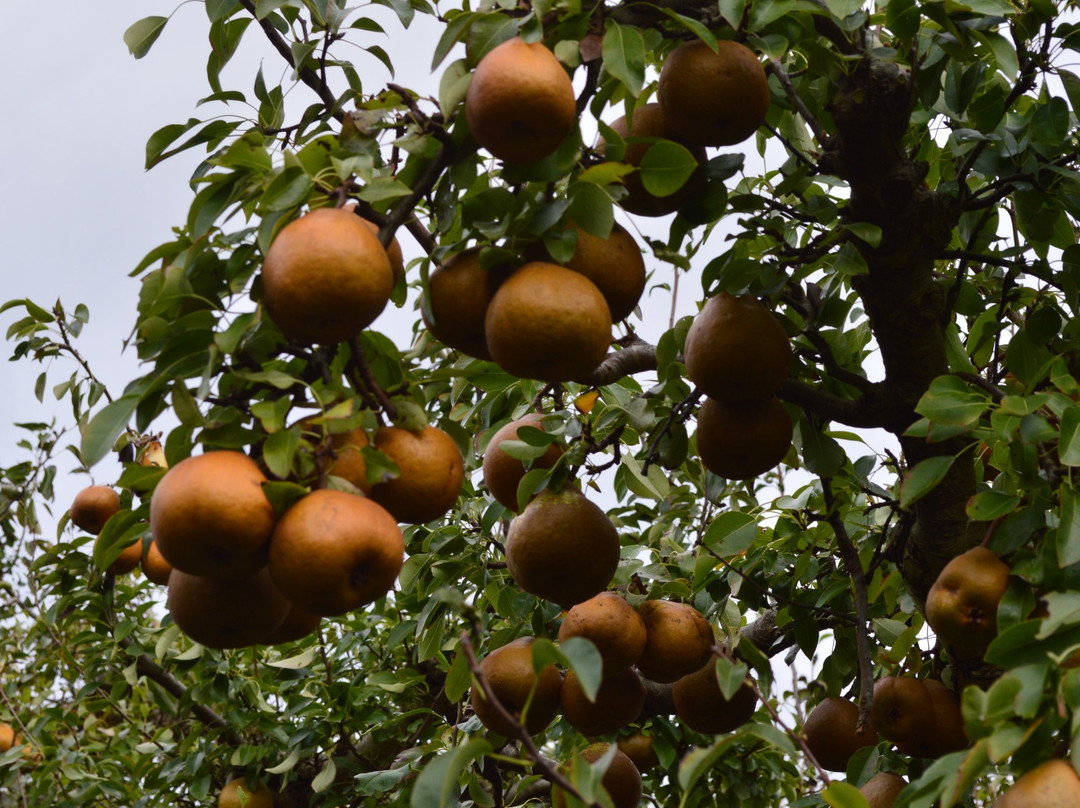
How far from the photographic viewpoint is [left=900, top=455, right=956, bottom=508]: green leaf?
6.07ft

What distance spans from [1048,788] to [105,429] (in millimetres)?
1341

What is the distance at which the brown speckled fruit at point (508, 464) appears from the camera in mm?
2232

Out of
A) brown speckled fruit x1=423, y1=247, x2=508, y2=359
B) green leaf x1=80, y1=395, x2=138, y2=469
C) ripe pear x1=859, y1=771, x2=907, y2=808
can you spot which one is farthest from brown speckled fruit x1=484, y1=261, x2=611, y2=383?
ripe pear x1=859, y1=771, x2=907, y2=808

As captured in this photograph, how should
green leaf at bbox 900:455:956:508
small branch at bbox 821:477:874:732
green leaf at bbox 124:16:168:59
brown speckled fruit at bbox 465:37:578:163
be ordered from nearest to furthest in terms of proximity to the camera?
brown speckled fruit at bbox 465:37:578:163, green leaf at bbox 900:455:956:508, small branch at bbox 821:477:874:732, green leaf at bbox 124:16:168:59

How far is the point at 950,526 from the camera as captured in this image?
89.5 inches

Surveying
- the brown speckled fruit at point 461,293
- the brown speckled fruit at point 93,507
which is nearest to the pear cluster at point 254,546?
the brown speckled fruit at point 461,293

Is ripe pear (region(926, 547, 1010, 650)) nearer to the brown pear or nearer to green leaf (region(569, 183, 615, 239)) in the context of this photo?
the brown pear

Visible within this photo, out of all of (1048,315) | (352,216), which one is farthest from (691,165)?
(1048,315)

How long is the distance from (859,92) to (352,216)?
1124 millimetres

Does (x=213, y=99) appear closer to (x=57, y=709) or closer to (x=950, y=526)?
(x=950, y=526)

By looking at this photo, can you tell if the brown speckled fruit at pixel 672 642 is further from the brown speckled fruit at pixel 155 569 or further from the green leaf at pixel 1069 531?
the brown speckled fruit at pixel 155 569

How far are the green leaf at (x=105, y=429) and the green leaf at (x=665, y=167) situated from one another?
876 mm

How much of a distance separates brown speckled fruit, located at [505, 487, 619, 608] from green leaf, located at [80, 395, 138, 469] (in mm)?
766

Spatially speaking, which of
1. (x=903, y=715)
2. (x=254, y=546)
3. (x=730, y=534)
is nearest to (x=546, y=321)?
(x=254, y=546)
